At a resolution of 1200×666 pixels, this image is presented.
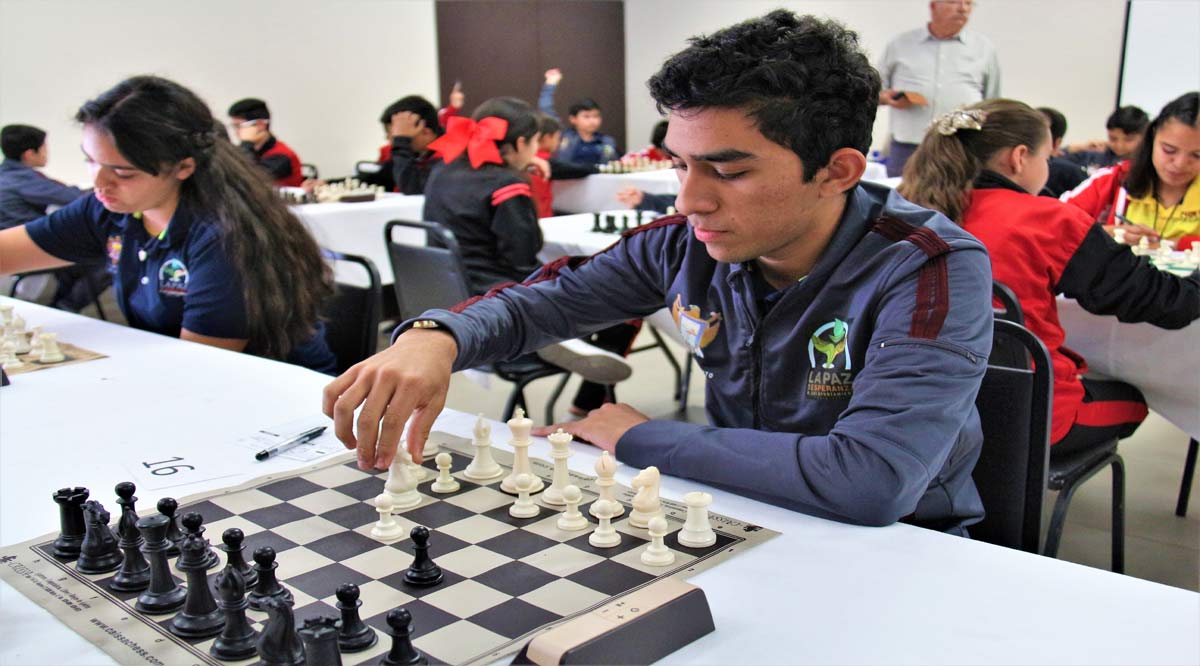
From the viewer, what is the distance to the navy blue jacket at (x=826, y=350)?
119 centimetres

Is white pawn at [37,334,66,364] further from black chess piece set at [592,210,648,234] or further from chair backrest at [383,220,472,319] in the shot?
black chess piece set at [592,210,648,234]

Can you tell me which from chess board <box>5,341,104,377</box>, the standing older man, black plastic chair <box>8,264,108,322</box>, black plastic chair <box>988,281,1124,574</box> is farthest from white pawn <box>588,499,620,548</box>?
the standing older man

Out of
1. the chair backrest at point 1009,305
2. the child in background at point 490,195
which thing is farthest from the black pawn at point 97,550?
the child in background at point 490,195

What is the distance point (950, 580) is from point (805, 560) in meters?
0.15

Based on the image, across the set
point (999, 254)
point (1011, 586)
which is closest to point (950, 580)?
point (1011, 586)

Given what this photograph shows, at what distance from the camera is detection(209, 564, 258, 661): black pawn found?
842 mm

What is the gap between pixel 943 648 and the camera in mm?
872

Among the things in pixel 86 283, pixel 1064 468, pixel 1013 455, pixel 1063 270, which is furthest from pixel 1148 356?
pixel 86 283

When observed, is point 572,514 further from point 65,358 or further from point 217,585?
point 65,358

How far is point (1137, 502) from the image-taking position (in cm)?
305

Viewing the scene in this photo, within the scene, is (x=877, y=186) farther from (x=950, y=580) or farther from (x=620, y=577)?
(x=620, y=577)

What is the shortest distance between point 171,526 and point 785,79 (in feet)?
3.02

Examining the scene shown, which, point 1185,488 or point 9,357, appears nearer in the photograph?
point 9,357

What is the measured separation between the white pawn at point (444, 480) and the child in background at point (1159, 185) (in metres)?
2.72
